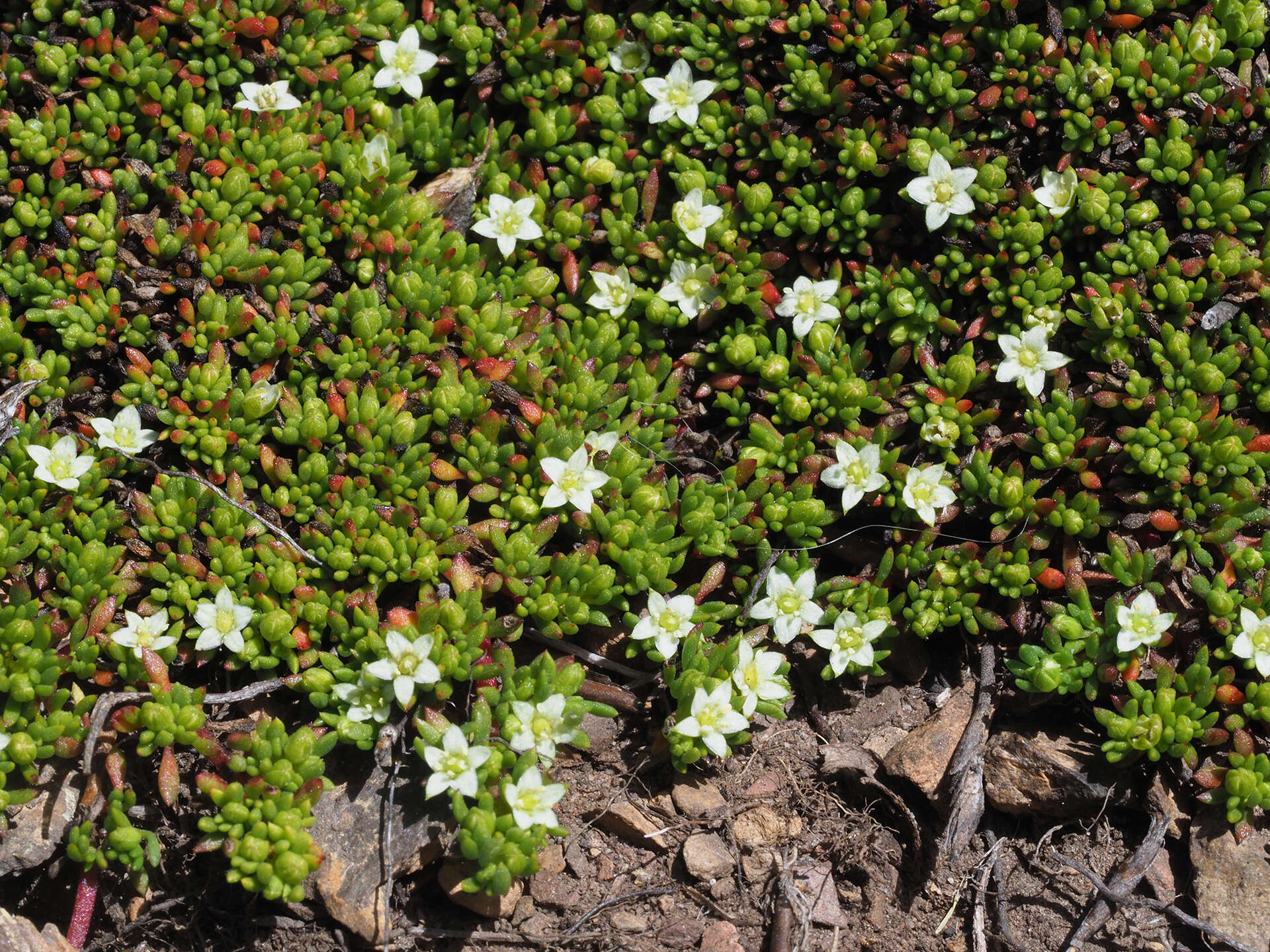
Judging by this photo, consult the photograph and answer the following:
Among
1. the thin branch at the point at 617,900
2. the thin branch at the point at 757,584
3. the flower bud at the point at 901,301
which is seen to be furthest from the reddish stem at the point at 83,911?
the flower bud at the point at 901,301

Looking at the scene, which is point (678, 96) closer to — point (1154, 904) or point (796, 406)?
point (796, 406)

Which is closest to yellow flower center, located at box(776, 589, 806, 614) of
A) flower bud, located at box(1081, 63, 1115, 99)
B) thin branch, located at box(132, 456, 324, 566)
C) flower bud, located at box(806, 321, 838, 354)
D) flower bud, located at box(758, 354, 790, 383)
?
flower bud, located at box(758, 354, 790, 383)

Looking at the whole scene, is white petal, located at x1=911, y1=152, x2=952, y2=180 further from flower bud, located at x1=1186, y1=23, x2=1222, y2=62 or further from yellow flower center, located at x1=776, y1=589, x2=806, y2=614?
yellow flower center, located at x1=776, y1=589, x2=806, y2=614

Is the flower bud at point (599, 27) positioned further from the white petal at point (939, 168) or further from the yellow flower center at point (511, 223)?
the white petal at point (939, 168)

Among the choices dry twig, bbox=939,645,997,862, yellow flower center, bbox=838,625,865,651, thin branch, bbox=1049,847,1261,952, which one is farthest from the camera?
yellow flower center, bbox=838,625,865,651

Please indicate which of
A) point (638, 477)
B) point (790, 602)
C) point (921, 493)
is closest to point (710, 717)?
point (790, 602)
